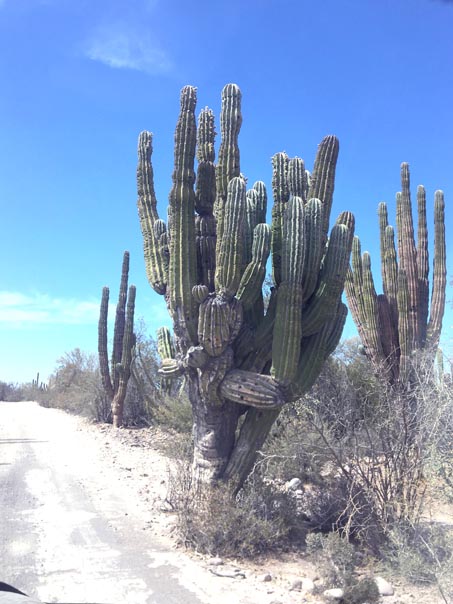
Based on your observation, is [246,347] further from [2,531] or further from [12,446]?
[12,446]

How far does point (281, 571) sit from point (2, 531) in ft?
11.9

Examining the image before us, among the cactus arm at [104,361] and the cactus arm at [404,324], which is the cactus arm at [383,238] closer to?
the cactus arm at [404,324]

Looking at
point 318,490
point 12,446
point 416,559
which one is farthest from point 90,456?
point 416,559

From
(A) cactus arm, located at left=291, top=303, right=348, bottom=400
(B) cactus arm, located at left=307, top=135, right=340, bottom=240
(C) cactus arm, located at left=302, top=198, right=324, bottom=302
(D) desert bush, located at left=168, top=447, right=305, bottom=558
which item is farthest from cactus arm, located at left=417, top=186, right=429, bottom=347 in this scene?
(D) desert bush, located at left=168, top=447, right=305, bottom=558

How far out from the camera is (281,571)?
6.24 metres

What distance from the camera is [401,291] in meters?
12.5

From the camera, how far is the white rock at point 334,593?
536 cm

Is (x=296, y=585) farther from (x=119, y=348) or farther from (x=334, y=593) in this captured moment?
(x=119, y=348)

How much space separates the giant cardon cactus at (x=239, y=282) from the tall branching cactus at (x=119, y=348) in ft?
37.5

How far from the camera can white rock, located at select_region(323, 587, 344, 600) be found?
5.36 metres

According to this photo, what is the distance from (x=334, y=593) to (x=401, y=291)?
8.23m

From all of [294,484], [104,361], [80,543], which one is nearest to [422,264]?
[294,484]

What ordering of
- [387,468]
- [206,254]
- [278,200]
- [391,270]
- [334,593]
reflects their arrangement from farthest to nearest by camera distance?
1. [391,270]
2. [278,200]
3. [206,254]
4. [387,468]
5. [334,593]

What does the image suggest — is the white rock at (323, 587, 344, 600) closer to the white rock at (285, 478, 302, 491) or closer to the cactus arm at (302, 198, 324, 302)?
the white rock at (285, 478, 302, 491)
